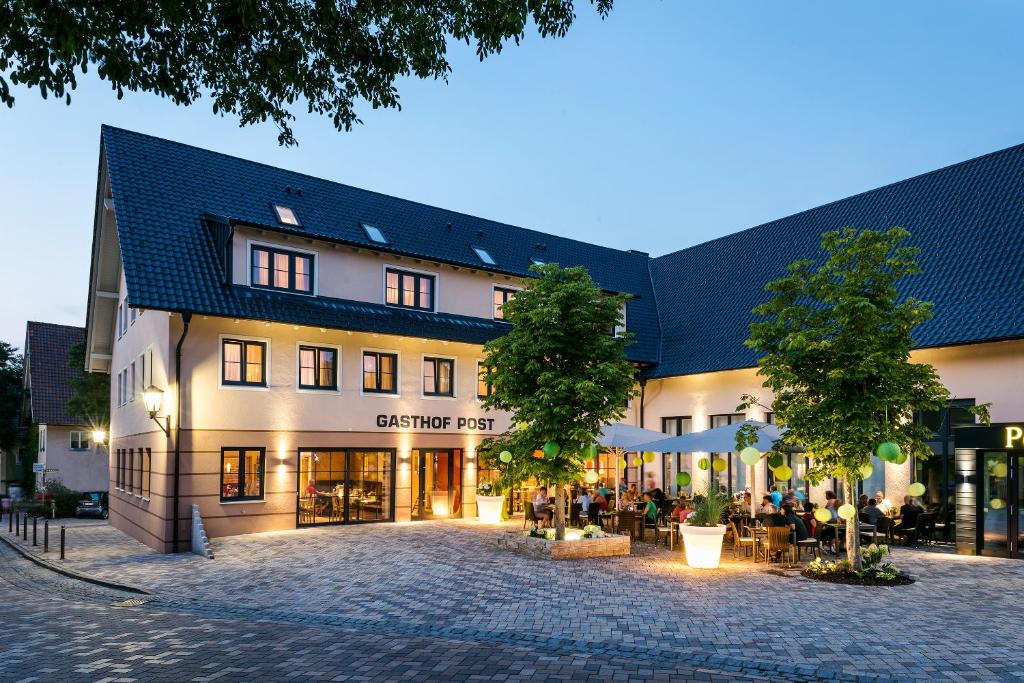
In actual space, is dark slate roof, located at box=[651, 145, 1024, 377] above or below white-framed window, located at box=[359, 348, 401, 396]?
above

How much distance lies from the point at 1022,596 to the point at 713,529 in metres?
5.07

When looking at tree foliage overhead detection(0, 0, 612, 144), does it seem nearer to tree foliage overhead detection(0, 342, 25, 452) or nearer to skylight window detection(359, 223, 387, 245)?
skylight window detection(359, 223, 387, 245)

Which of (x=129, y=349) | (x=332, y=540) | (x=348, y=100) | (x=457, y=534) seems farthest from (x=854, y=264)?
(x=129, y=349)

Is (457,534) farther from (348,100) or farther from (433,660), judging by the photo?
(348,100)

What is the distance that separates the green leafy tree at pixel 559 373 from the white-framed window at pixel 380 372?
20.7ft

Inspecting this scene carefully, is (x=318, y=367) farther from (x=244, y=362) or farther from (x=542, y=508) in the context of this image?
(x=542, y=508)

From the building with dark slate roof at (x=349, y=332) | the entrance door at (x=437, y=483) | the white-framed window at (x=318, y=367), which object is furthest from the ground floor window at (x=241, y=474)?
the entrance door at (x=437, y=483)

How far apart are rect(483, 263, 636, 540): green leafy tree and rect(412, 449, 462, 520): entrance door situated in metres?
6.95

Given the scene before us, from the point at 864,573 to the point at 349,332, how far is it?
1484cm

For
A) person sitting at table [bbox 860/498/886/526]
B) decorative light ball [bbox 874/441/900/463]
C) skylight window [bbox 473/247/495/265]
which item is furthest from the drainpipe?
person sitting at table [bbox 860/498/886/526]

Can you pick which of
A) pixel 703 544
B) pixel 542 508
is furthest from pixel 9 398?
pixel 703 544

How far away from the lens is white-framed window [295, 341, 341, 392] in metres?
21.7

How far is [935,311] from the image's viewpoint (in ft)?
68.6

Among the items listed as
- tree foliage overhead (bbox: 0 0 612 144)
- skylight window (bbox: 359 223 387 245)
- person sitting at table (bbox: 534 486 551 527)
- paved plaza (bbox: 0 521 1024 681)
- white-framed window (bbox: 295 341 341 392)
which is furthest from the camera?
skylight window (bbox: 359 223 387 245)
